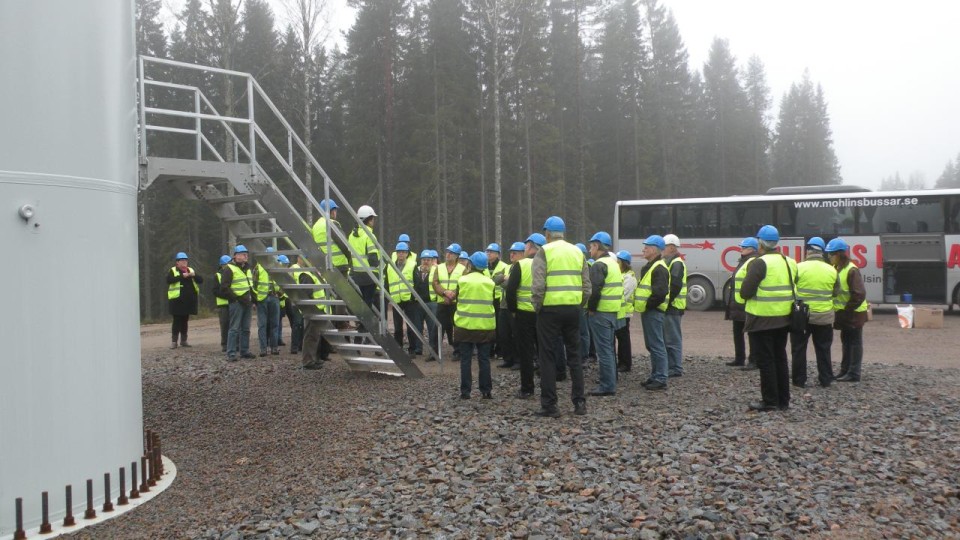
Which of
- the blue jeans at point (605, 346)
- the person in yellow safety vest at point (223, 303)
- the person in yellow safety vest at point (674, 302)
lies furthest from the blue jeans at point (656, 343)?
the person in yellow safety vest at point (223, 303)

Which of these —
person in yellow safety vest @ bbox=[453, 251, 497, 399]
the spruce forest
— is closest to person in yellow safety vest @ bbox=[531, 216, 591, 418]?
person in yellow safety vest @ bbox=[453, 251, 497, 399]

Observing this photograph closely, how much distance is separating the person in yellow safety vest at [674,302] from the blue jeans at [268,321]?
298 inches

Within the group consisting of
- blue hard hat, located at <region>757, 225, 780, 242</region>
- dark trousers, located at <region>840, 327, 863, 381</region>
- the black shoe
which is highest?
blue hard hat, located at <region>757, 225, 780, 242</region>

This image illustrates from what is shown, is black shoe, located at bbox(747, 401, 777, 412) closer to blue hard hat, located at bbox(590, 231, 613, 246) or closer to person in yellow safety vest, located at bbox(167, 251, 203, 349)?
blue hard hat, located at bbox(590, 231, 613, 246)

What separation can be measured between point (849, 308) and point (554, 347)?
4674 mm

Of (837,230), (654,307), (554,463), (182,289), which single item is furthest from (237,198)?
(837,230)

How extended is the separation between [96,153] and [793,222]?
791 inches

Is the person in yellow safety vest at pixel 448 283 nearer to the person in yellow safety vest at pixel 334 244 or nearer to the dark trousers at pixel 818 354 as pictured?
the person in yellow safety vest at pixel 334 244

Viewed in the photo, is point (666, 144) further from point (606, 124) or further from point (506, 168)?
point (506, 168)

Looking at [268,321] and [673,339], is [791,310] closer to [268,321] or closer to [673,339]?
[673,339]

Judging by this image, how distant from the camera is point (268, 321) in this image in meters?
15.0

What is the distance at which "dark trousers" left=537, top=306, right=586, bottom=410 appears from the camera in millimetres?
8500

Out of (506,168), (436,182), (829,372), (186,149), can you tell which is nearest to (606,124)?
(506,168)

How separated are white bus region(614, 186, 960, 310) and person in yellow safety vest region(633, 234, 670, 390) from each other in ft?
42.3
